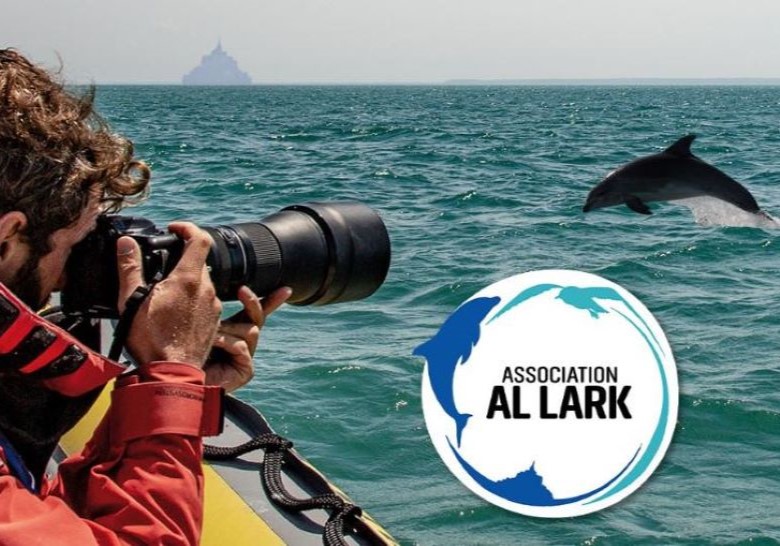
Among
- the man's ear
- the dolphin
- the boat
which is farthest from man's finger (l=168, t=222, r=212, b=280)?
the dolphin

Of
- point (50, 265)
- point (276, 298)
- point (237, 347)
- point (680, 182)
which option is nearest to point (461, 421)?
point (680, 182)

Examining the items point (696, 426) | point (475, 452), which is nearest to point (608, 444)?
point (475, 452)

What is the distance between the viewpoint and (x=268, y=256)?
77.3 inches

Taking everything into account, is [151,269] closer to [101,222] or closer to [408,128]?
[101,222]

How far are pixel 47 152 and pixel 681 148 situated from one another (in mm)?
3314

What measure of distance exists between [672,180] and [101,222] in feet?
9.49

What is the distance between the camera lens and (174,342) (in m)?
1.59

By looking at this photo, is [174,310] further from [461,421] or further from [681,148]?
[461,421]

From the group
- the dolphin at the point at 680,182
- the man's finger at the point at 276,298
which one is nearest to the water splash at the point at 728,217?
the dolphin at the point at 680,182

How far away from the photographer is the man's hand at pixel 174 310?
158 cm

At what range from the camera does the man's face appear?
1539 mm

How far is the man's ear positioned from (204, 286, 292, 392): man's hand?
416mm

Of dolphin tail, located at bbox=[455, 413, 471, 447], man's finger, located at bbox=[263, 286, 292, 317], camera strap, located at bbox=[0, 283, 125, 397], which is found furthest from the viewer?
dolphin tail, located at bbox=[455, 413, 471, 447]

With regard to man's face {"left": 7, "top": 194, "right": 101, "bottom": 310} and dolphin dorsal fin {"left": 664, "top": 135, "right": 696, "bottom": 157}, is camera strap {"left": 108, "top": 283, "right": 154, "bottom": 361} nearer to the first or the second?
man's face {"left": 7, "top": 194, "right": 101, "bottom": 310}
